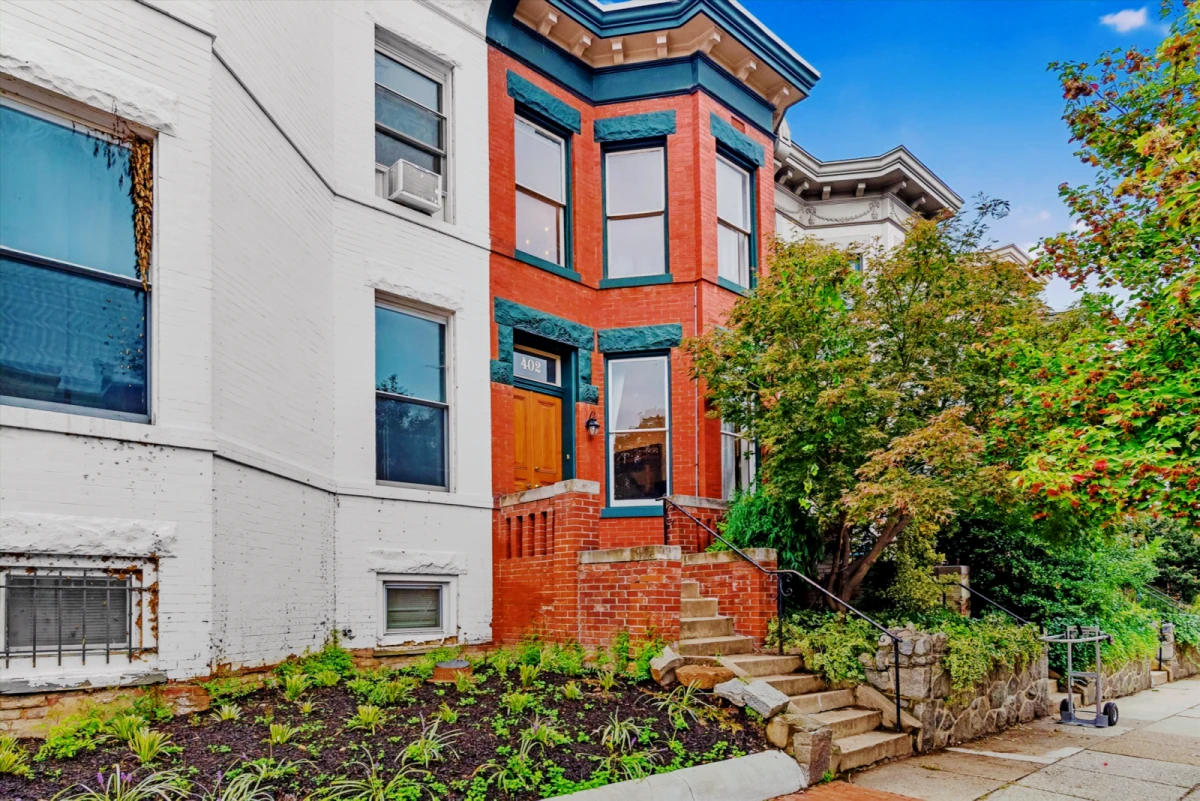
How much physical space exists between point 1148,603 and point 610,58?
13.5 meters

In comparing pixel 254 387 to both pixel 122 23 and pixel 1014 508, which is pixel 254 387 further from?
pixel 1014 508

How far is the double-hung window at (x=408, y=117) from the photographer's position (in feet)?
33.7

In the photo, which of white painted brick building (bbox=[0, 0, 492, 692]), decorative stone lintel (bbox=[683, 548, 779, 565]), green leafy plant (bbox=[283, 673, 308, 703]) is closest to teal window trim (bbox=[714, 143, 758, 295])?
white painted brick building (bbox=[0, 0, 492, 692])

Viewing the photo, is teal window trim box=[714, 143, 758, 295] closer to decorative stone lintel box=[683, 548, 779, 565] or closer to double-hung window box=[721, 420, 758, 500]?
double-hung window box=[721, 420, 758, 500]

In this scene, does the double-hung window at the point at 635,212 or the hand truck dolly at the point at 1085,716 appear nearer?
the hand truck dolly at the point at 1085,716

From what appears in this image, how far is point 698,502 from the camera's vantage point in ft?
37.2

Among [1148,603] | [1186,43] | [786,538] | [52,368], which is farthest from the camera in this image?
[1148,603]

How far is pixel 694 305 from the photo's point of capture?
12.4 metres

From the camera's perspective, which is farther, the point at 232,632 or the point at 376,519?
the point at 376,519

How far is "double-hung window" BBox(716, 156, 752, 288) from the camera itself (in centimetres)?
1333

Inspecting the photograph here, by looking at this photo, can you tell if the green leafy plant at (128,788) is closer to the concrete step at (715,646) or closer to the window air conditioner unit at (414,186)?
the concrete step at (715,646)

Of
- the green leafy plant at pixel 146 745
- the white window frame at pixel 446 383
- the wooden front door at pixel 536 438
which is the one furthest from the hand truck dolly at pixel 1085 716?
the green leafy plant at pixel 146 745

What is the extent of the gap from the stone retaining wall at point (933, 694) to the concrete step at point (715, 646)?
1172 millimetres

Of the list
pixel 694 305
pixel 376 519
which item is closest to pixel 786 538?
pixel 694 305
